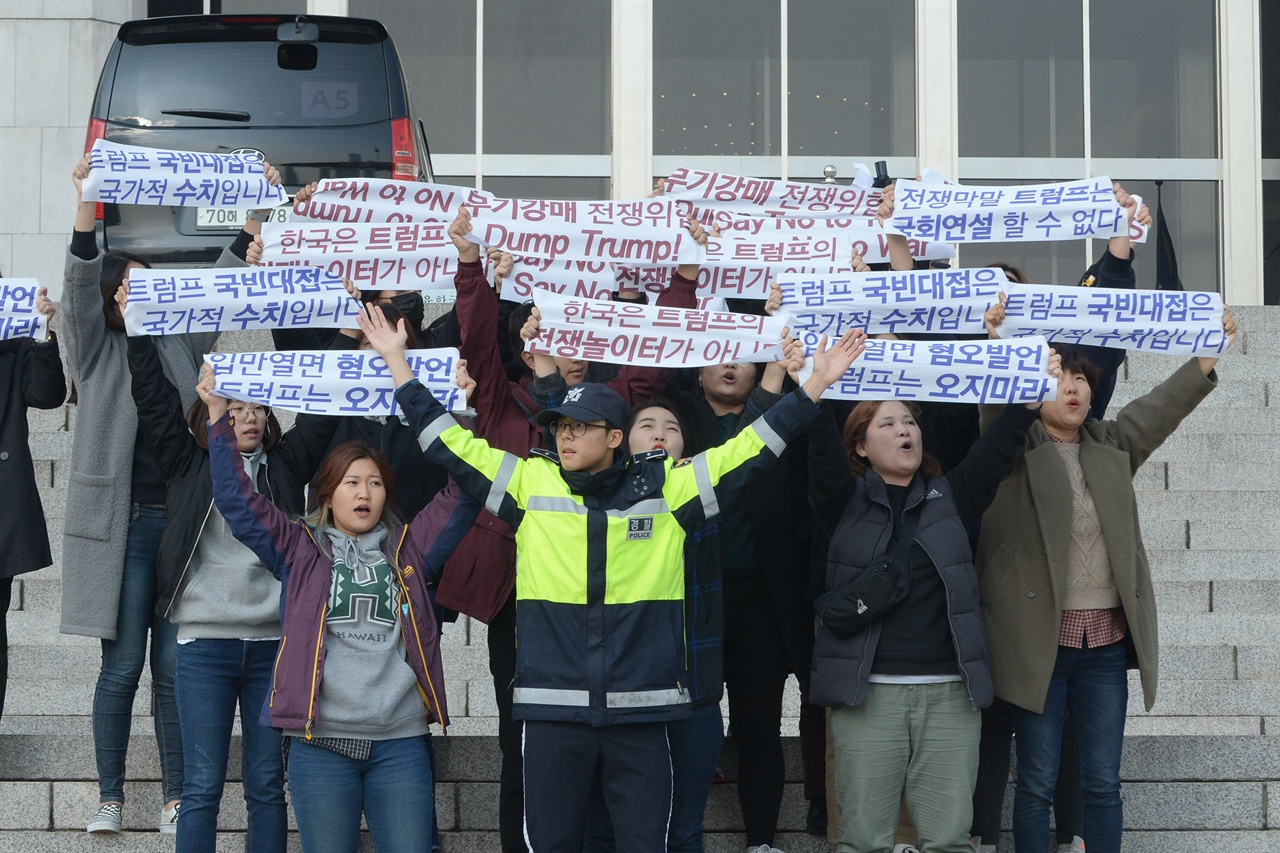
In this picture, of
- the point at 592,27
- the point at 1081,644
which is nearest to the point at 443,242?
the point at 1081,644

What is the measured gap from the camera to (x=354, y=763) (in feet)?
15.6

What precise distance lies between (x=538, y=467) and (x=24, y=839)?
238 cm

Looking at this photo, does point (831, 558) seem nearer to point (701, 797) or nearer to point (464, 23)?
point (701, 797)

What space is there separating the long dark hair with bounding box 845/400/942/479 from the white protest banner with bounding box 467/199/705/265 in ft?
2.79

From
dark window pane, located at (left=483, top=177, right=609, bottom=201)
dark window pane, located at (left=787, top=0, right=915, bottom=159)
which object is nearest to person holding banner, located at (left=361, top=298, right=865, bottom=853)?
dark window pane, located at (left=483, top=177, right=609, bottom=201)

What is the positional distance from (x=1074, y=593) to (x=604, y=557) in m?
1.59

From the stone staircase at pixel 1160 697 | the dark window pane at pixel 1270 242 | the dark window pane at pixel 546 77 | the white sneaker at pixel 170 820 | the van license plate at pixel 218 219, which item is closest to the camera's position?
the white sneaker at pixel 170 820

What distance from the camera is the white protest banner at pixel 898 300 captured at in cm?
533

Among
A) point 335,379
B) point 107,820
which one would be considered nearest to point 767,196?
point 335,379

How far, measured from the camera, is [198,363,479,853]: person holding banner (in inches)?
186

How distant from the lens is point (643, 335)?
17.1 feet

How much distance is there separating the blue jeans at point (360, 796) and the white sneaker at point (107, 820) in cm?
112

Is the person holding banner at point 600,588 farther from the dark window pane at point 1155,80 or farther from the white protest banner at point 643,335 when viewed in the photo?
the dark window pane at point 1155,80

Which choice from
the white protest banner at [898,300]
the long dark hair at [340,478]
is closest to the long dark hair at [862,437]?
the white protest banner at [898,300]
